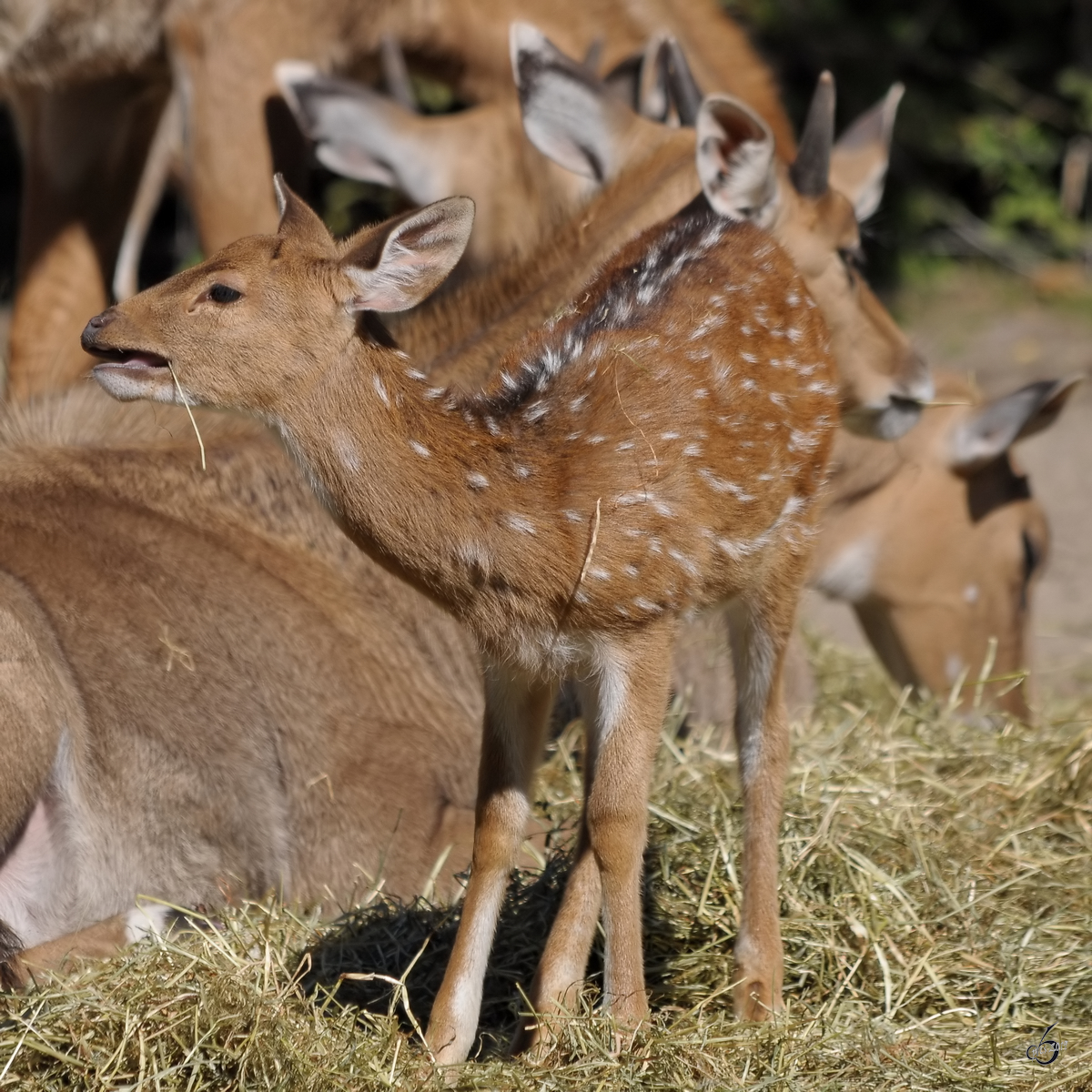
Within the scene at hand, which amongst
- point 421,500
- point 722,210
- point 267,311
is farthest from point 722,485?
point 722,210

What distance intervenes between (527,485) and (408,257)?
47cm

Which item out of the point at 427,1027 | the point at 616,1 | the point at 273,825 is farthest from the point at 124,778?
the point at 616,1

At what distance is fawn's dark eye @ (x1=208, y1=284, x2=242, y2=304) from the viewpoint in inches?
121

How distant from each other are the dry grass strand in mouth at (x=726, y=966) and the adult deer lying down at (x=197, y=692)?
265 millimetres

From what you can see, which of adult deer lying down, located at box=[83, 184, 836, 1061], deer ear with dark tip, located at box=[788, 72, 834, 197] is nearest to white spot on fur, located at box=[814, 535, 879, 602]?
deer ear with dark tip, located at box=[788, 72, 834, 197]

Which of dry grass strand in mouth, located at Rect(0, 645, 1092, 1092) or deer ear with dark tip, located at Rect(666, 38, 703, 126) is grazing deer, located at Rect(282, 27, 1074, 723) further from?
dry grass strand in mouth, located at Rect(0, 645, 1092, 1092)

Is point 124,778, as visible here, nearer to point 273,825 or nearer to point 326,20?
point 273,825

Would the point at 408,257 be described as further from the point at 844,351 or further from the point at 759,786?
the point at 844,351

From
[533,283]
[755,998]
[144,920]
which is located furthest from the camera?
[533,283]

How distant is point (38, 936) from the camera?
153 inches

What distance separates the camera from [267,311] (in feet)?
10.1

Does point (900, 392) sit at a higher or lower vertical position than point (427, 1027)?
lower

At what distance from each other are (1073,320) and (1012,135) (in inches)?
60.8

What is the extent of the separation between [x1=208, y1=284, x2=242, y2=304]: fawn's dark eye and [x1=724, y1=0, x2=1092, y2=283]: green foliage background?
837 cm
